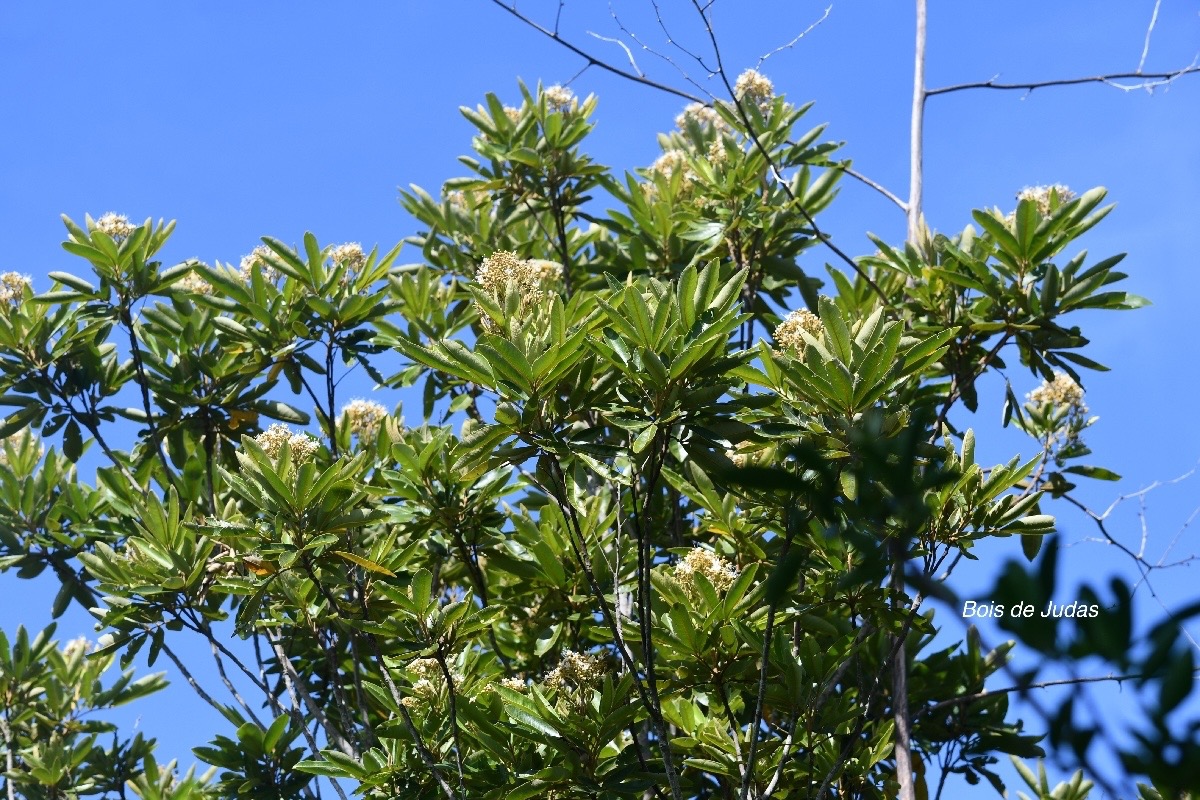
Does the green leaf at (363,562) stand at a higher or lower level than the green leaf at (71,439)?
lower

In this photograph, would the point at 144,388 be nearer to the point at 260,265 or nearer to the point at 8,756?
the point at 260,265

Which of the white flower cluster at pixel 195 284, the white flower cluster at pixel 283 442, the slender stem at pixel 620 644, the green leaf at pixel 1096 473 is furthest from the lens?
the white flower cluster at pixel 195 284

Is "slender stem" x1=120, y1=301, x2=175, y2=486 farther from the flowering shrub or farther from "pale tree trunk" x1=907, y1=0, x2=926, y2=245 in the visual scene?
"pale tree trunk" x1=907, y1=0, x2=926, y2=245

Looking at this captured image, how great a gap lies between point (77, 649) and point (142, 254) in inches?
94.3

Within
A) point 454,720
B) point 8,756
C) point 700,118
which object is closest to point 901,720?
point 454,720

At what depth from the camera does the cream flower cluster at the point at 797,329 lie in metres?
3.77

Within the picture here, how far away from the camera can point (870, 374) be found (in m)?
3.48

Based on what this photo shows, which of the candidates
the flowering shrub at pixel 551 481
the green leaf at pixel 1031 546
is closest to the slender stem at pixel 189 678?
the flowering shrub at pixel 551 481

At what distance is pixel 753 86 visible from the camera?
5809mm

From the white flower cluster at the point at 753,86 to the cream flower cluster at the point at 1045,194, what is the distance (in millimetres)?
1503

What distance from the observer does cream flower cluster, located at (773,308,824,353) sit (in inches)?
148

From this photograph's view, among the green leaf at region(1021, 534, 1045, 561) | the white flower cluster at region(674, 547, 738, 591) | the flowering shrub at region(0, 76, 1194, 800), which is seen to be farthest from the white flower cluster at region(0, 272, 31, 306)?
the green leaf at region(1021, 534, 1045, 561)

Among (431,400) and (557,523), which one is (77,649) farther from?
(557,523)

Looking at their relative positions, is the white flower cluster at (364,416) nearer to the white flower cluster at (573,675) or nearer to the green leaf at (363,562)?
the green leaf at (363,562)
